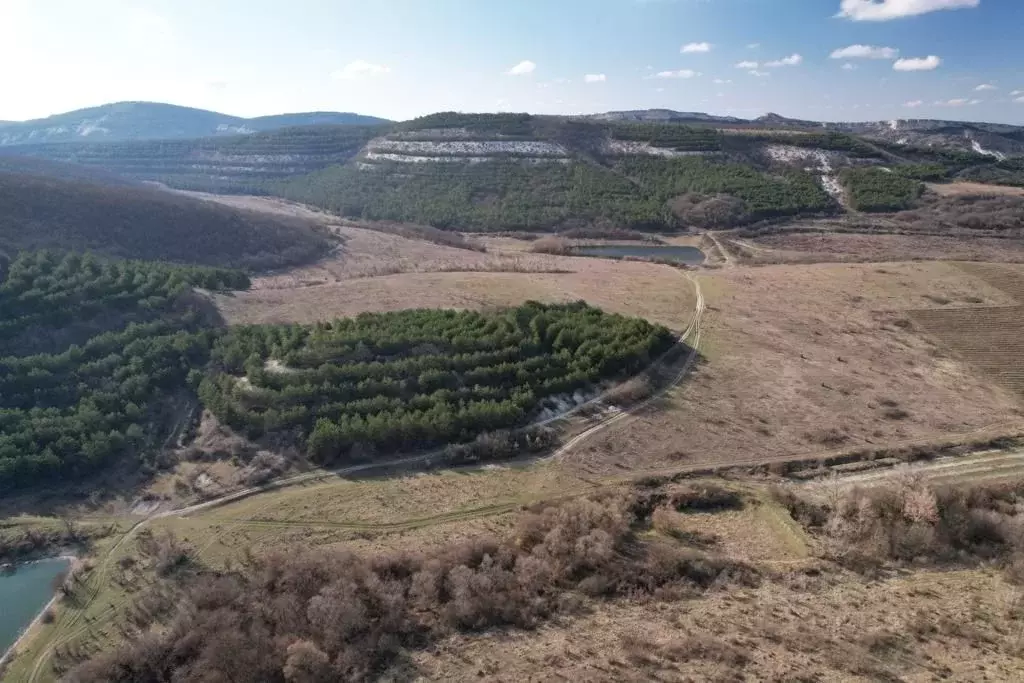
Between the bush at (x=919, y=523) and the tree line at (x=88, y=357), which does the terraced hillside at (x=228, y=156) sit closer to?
the tree line at (x=88, y=357)

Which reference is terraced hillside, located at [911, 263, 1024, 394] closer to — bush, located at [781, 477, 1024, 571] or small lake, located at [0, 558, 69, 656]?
bush, located at [781, 477, 1024, 571]

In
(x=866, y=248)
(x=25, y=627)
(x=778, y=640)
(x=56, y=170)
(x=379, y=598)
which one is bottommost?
→ (x=25, y=627)

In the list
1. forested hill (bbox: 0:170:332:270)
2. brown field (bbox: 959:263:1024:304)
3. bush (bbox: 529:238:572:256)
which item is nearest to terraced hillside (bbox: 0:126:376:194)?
forested hill (bbox: 0:170:332:270)

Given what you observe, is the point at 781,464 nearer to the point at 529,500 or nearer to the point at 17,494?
the point at 529,500

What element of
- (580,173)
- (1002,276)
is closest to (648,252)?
(580,173)

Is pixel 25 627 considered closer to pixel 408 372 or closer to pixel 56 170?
pixel 408 372

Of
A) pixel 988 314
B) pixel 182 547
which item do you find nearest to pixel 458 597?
pixel 182 547

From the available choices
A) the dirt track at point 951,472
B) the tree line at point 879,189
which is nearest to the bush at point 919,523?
the dirt track at point 951,472
